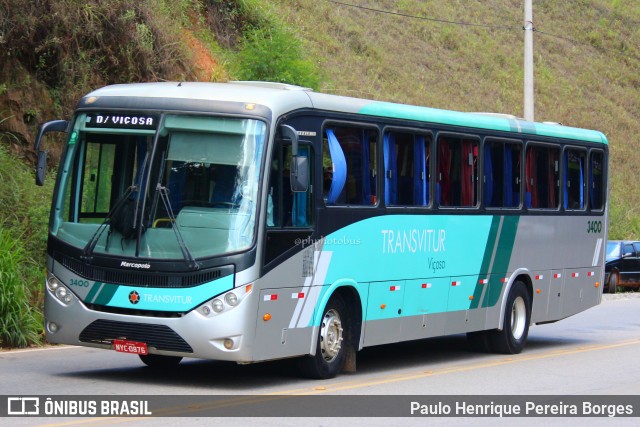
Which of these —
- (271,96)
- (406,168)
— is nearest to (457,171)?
(406,168)

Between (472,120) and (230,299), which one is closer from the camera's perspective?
(230,299)

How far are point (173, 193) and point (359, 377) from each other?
3319 mm

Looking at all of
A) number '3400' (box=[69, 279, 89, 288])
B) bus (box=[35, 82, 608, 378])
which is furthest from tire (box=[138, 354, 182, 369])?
number '3400' (box=[69, 279, 89, 288])

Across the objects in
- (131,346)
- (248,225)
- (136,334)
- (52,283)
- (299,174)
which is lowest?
(131,346)

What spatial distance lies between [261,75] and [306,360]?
15.2 meters

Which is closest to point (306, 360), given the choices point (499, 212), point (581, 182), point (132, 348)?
point (132, 348)

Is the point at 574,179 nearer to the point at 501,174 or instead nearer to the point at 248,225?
the point at 501,174

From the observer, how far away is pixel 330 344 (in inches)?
504

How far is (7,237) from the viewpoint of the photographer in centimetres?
1572

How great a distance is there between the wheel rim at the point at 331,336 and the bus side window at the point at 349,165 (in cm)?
127

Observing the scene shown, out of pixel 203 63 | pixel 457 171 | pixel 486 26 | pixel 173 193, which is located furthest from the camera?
pixel 486 26

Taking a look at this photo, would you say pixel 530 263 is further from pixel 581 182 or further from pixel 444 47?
pixel 444 47

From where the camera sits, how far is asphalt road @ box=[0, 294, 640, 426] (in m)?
10.6

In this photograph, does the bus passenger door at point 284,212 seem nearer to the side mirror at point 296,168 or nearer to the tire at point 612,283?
the side mirror at point 296,168
